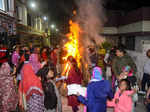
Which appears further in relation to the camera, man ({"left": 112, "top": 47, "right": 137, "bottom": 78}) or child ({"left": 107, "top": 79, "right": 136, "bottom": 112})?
man ({"left": 112, "top": 47, "right": 137, "bottom": 78})

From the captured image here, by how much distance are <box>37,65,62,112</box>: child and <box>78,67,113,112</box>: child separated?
1.63 feet

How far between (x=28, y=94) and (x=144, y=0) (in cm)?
1905

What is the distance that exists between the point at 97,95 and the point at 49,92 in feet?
2.87

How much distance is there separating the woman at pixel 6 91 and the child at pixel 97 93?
213 cm

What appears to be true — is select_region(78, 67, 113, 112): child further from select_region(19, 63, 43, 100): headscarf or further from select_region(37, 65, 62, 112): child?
select_region(19, 63, 43, 100): headscarf

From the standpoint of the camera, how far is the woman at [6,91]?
3.96 meters

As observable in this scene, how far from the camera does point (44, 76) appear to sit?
306 centimetres

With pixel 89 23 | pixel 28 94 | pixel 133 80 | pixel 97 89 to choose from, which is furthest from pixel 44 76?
pixel 89 23

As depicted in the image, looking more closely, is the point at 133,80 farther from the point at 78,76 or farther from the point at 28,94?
the point at 28,94

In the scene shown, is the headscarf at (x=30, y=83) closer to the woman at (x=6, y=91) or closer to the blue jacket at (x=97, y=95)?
the blue jacket at (x=97, y=95)

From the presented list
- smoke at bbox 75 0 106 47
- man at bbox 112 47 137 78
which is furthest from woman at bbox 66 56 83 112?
smoke at bbox 75 0 106 47

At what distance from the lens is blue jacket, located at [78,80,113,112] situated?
279 cm

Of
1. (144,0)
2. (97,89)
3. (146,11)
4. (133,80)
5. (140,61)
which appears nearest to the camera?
(97,89)

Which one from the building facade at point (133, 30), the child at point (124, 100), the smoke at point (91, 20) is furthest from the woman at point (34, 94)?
the smoke at point (91, 20)
